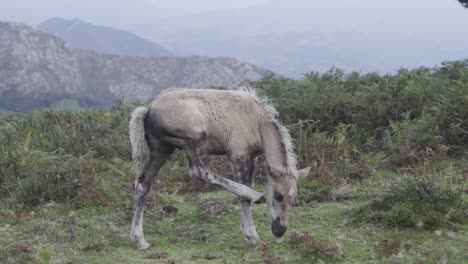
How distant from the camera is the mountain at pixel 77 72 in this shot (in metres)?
108

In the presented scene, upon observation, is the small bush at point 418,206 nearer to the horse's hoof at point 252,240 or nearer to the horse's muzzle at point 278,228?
the horse's muzzle at point 278,228

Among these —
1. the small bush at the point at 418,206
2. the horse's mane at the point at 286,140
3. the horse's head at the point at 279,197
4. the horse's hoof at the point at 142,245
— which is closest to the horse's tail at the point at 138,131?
the horse's hoof at the point at 142,245

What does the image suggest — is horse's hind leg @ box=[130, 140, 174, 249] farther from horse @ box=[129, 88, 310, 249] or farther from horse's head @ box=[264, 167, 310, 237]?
horse's head @ box=[264, 167, 310, 237]

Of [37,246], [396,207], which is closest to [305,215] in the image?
[396,207]

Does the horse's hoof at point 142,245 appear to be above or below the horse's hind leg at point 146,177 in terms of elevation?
below

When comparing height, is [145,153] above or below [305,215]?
above

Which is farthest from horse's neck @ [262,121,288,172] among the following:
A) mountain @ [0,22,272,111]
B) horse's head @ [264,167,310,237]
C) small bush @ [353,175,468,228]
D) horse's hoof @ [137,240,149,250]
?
mountain @ [0,22,272,111]

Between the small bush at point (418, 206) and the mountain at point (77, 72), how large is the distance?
89.0 metres

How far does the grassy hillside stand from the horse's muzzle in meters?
0.19

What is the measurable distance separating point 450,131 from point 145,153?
683cm

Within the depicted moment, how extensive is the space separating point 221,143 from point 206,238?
4.11 ft

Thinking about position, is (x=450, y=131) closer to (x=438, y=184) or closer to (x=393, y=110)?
(x=393, y=110)

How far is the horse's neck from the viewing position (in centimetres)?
770

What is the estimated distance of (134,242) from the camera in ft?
25.6
